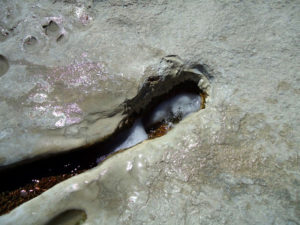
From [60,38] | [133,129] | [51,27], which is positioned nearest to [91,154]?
[133,129]

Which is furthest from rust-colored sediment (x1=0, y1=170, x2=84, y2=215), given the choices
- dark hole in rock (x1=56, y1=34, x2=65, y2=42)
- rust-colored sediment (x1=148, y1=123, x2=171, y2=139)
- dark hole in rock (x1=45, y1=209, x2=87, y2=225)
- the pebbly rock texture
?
dark hole in rock (x1=56, y1=34, x2=65, y2=42)

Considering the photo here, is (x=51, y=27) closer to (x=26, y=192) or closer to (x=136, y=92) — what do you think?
(x=136, y=92)

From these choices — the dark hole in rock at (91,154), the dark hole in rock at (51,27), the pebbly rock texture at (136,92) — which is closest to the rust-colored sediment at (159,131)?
the dark hole in rock at (91,154)

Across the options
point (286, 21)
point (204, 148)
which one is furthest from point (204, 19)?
point (204, 148)

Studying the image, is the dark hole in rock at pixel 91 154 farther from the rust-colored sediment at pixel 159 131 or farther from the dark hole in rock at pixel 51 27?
the dark hole in rock at pixel 51 27

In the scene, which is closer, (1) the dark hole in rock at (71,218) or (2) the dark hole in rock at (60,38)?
(1) the dark hole in rock at (71,218)

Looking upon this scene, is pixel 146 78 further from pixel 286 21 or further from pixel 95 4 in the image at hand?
pixel 286 21

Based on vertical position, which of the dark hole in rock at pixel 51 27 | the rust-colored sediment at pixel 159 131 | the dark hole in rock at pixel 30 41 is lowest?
the rust-colored sediment at pixel 159 131
